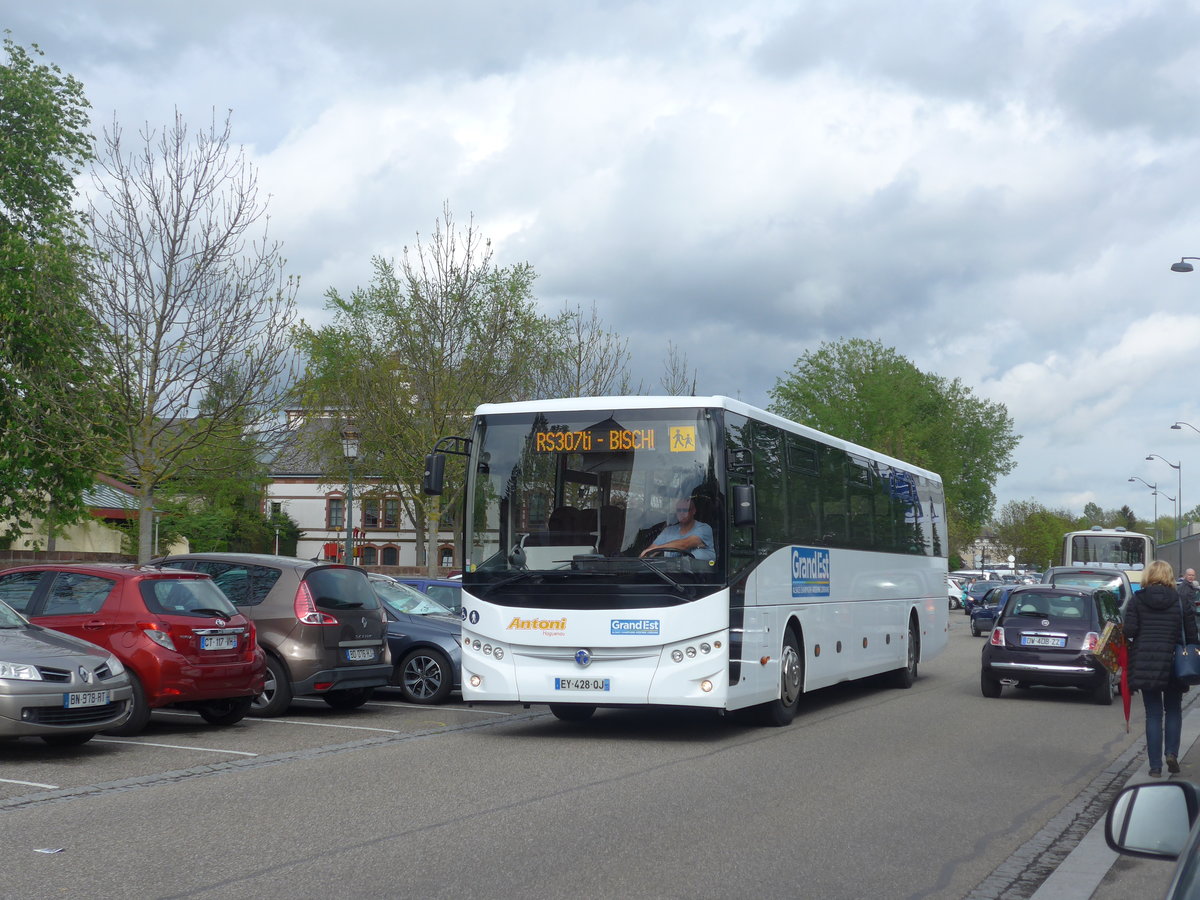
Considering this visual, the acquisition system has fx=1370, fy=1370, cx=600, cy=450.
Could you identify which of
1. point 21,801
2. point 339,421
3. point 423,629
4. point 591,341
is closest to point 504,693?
point 423,629

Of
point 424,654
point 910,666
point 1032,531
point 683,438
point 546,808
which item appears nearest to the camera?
point 546,808

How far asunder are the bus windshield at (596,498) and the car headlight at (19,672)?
419cm

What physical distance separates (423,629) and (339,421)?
46.2 metres

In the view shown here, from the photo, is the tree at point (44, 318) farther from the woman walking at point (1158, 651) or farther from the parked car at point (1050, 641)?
the woman walking at point (1158, 651)

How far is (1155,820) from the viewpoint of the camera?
2.96 meters

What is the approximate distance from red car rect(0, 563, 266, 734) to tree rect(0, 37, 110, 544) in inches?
426

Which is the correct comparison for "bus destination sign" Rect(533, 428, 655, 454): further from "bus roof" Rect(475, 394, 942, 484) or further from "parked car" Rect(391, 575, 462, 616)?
"parked car" Rect(391, 575, 462, 616)

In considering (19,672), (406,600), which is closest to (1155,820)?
(19,672)

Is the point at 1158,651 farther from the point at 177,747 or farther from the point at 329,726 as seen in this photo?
the point at 177,747

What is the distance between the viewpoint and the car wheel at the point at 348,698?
15.5m

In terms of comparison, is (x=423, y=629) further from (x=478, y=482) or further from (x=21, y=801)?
(x=21, y=801)

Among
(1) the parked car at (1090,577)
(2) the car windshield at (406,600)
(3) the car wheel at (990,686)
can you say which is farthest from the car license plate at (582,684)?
(1) the parked car at (1090,577)

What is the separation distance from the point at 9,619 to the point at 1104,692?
13.6m

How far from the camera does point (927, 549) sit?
23.1 m
